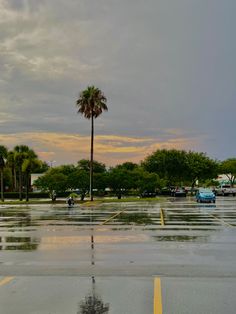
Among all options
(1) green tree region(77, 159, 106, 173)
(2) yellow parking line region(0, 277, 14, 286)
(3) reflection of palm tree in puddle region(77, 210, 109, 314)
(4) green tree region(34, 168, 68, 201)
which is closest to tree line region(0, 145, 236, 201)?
(4) green tree region(34, 168, 68, 201)

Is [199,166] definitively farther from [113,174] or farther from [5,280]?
[5,280]

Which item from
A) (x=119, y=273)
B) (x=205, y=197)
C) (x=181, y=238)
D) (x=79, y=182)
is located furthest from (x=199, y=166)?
(x=119, y=273)

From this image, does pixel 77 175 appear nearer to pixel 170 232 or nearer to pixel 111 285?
pixel 170 232

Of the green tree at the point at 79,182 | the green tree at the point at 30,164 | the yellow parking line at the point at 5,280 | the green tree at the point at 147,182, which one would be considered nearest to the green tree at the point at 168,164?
the green tree at the point at 147,182

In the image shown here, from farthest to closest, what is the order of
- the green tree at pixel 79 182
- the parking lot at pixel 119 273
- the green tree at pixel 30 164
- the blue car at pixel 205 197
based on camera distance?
the green tree at pixel 30 164 → the green tree at pixel 79 182 → the blue car at pixel 205 197 → the parking lot at pixel 119 273

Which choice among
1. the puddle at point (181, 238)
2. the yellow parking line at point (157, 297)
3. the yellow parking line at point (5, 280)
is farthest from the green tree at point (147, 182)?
the yellow parking line at point (157, 297)

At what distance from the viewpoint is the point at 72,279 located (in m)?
10.5

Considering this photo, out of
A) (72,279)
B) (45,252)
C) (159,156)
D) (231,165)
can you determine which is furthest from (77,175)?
(231,165)

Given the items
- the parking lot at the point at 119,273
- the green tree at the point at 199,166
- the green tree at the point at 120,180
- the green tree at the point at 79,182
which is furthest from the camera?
the green tree at the point at 199,166

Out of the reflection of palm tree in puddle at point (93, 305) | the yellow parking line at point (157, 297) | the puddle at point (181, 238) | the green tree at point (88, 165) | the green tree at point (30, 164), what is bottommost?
the reflection of palm tree in puddle at point (93, 305)

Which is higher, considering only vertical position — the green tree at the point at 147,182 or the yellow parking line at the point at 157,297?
the green tree at the point at 147,182

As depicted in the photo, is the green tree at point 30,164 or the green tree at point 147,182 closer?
the green tree at point 30,164

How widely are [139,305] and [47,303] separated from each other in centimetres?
153

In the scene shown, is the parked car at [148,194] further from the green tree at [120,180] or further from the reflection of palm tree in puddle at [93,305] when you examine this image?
the reflection of palm tree in puddle at [93,305]
